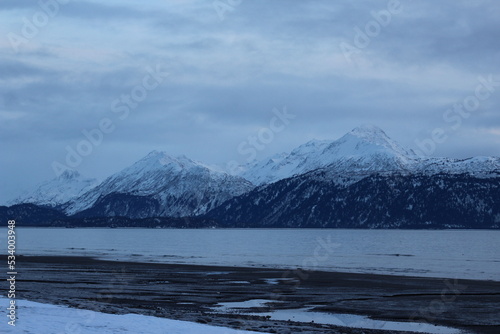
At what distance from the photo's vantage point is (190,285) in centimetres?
6688

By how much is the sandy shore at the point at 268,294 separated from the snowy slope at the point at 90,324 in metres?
3.90

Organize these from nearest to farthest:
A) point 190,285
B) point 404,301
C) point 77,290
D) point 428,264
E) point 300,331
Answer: point 300,331
point 404,301
point 77,290
point 190,285
point 428,264

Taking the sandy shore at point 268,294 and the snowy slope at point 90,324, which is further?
the sandy shore at point 268,294

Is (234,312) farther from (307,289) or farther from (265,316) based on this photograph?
(307,289)

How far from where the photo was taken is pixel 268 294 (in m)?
59.2

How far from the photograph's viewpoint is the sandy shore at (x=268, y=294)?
43781mm

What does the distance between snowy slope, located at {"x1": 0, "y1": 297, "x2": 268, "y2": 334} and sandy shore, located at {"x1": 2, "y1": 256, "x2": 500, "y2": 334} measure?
3897 millimetres

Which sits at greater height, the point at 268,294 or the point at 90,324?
the point at 268,294

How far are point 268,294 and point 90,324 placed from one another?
26359 millimetres

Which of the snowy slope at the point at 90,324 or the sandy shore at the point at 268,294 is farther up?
the sandy shore at the point at 268,294

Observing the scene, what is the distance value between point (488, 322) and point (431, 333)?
5694 mm

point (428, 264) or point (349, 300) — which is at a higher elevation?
point (428, 264)

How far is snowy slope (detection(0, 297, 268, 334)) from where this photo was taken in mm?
32531

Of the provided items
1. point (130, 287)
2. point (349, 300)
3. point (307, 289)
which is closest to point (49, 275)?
point (130, 287)
